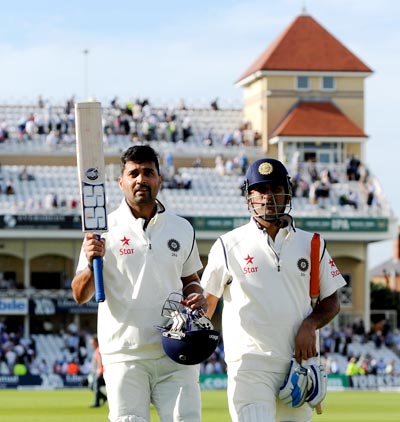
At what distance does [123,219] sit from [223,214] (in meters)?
44.4

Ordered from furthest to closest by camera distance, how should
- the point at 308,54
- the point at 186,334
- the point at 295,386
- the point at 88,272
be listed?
the point at 308,54 < the point at 88,272 < the point at 186,334 < the point at 295,386

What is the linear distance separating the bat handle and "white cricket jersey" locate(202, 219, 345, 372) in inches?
24.7

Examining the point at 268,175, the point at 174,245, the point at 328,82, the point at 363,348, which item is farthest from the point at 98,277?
the point at 328,82

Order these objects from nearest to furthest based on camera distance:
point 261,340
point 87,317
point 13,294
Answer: point 261,340
point 13,294
point 87,317

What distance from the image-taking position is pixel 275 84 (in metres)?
64.1

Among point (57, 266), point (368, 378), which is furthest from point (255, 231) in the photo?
point (57, 266)

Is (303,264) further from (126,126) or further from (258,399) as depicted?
(126,126)

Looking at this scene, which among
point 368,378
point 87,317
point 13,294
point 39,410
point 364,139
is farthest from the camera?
point 364,139

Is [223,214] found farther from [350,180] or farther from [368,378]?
[368,378]

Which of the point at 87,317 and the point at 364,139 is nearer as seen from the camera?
the point at 87,317

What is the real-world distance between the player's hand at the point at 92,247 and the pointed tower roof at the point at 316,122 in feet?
172

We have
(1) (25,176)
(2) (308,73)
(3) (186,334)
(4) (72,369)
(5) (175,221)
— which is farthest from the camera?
(2) (308,73)

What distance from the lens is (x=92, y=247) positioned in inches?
346

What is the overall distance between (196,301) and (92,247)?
2.30ft
